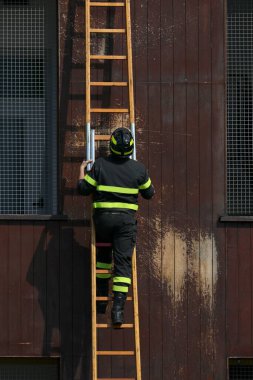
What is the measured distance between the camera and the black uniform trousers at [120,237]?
10.8 metres

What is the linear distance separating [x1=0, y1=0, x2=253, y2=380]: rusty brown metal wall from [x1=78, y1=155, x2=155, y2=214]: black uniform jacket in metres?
0.92

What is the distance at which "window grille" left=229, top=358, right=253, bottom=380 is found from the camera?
12.0m

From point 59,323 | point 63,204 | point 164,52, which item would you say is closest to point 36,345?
point 59,323

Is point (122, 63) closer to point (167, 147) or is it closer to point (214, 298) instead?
point (167, 147)

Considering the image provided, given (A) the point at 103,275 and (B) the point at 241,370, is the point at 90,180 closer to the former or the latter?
(A) the point at 103,275

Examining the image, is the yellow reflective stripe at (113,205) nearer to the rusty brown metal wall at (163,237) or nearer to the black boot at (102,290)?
the black boot at (102,290)

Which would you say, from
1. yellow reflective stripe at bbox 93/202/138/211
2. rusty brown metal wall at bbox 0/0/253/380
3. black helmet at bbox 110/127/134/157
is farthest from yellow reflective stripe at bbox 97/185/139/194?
rusty brown metal wall at bbox 0/0/253/380

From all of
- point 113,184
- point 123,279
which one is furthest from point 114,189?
point 123,279

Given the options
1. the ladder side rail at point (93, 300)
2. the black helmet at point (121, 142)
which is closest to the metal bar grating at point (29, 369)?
the ladder side rail at point (93, 300)

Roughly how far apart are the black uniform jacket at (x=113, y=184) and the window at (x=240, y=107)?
1499mm

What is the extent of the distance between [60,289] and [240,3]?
3.45 m

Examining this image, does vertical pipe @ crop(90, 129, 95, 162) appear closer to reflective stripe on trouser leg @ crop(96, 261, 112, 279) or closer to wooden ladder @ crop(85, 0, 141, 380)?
wooden ladder @ crop(85, 0, 141, 380)

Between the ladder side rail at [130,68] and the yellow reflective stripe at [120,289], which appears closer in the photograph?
the yellow reflective stripe at [120,289]

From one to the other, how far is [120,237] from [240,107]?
2.19 meters
